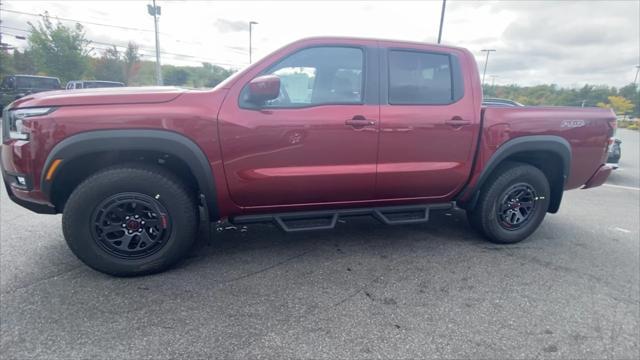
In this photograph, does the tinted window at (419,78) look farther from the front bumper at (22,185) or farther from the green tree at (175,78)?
the green tree at (175,78)

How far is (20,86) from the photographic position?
15234mm

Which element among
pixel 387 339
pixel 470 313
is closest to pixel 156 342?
pixel 387 339

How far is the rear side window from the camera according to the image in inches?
116

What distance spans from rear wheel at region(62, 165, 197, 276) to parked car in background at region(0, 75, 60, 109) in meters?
16.4

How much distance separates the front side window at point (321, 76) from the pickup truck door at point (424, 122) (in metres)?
0.25

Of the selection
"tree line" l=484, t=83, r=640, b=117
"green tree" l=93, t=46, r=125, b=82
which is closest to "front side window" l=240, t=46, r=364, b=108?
"green tree" l=93, t=46, r=125, b=82

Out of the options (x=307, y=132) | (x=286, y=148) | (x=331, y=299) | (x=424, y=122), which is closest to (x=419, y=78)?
(x=424, y=122)

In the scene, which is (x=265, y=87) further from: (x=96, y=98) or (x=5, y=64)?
(x=5, y=64)

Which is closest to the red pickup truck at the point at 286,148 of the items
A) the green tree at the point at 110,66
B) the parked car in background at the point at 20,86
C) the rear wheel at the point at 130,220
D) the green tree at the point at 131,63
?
the rear wheel at the point at 130,220

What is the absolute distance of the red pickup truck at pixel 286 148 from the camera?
7.98ft

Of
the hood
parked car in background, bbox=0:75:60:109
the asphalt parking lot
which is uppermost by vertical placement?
parked car in background, bbox=0:75:60:109

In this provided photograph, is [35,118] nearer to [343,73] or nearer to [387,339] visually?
[343,73]

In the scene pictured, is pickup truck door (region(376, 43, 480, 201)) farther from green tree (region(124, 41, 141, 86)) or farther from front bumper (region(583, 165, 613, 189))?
green tree (region(124, 41, 141, 86))

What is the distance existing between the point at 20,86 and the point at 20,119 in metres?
17.6
